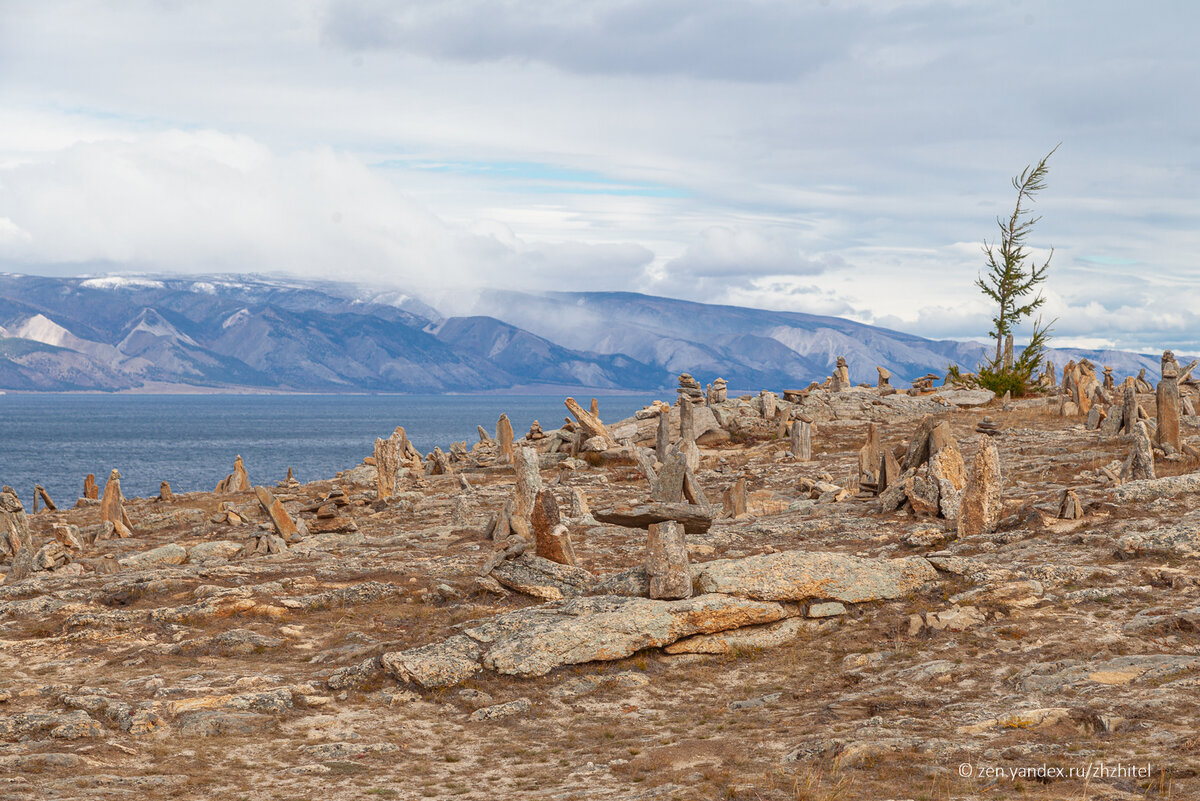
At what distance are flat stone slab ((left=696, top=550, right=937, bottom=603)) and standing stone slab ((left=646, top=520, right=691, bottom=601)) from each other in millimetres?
450

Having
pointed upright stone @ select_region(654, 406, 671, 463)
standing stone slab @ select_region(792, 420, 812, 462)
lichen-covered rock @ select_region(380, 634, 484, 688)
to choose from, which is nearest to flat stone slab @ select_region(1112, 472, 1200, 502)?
lichen-covered rock @ select_region(380, 634, 484, 688)

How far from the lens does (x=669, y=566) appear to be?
51.8ft

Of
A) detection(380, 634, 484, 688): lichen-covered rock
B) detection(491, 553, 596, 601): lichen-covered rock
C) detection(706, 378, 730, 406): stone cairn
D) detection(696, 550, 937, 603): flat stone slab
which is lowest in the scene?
detection(380, 634, 484, 688): lichen-covered rock

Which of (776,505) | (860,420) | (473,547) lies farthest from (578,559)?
(860,420)

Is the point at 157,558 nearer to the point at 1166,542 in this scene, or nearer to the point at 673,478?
the point at 673,478

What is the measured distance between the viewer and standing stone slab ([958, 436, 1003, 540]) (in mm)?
18797

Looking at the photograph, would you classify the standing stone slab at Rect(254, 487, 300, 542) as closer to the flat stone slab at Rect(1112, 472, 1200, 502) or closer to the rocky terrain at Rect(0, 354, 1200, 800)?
the rocky terrain at Rect(0, 354, 1200, 800)

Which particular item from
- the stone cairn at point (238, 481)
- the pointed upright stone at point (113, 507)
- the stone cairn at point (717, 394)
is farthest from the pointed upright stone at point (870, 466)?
the stone cairn at point (238, 481)

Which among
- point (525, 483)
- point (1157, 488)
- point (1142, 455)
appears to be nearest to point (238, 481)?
point (525, 483)

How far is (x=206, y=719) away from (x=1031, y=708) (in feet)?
32.6

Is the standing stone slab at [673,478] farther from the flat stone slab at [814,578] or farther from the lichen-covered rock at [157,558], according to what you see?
the lichen-covered rock at [157,558]

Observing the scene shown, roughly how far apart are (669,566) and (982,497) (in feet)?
22.8

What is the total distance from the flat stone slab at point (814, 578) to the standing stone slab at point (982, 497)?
A: 9.03 feet

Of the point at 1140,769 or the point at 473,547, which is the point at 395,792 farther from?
the point at 473,547
